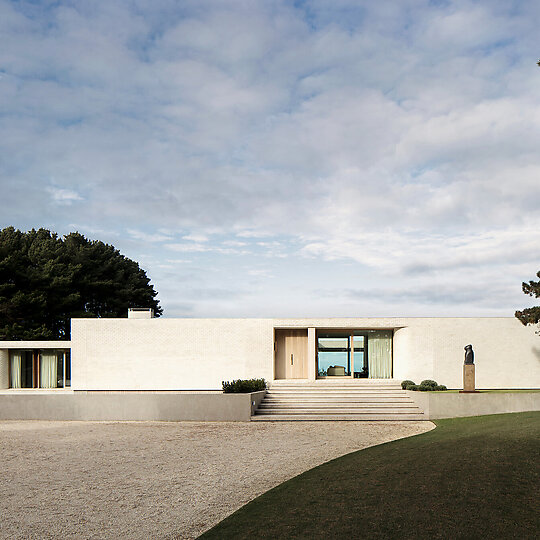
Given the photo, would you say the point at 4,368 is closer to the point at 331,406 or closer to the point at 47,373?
Result: the point at 47,373

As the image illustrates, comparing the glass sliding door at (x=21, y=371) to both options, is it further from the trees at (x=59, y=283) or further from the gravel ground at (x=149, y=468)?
the gravel ground at (x=149, y=468)

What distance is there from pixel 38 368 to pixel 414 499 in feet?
84.4

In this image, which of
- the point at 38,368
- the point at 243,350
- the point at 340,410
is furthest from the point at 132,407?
the point at 38,368

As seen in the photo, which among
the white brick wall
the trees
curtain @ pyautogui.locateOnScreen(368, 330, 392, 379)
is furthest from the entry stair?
the trees

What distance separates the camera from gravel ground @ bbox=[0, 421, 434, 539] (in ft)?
22.6

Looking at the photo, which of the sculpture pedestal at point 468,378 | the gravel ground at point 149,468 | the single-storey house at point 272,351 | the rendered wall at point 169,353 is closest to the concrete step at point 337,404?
the gravel ground at point 149,468

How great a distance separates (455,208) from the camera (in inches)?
937

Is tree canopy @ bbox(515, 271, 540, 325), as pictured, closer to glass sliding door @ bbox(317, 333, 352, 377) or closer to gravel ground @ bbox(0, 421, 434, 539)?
gravel ground @ bbox(0, 421, 434, 539)

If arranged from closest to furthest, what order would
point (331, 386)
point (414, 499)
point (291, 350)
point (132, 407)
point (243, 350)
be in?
1. point (414, 499)
2. point (132, 407)
3. point (331, 386)
4. point (243, 350)
5. point (291, 350)

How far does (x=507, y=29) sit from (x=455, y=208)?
10.7m

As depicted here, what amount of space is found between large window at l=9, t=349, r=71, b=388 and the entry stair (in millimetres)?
12683

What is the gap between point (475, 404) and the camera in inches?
720

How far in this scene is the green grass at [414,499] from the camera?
221 inches

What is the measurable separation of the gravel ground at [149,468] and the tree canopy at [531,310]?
798 centimetres
